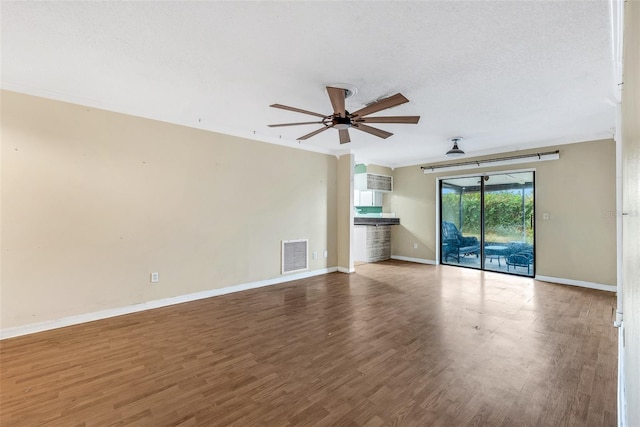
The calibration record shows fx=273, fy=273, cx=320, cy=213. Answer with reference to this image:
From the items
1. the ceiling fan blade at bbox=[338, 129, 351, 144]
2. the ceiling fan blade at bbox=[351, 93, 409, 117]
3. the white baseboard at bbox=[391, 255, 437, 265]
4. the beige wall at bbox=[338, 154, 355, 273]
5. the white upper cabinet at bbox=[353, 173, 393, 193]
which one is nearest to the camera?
the ceiling fan blade at bbox=[351, 93, 409, 117]

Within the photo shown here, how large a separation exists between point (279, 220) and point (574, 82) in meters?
4.14

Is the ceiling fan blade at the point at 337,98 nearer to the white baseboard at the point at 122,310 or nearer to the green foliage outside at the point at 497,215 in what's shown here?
the white baseboard at the point at 122,310

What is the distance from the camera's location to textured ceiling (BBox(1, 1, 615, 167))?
5.81 ft

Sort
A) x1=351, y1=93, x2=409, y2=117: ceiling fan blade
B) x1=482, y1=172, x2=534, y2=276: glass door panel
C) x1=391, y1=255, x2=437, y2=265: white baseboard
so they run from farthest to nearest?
x1=391, y1=255, x2=437, y2=265: white baseboard
x1=482, y1=172, x2=534, y2=276: glass door panel
x1=351, y1=93, x2=409, y2=117: ceiling fan blade

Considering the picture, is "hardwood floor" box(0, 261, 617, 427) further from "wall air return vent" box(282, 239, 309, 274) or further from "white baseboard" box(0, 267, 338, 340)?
"wall air return vent" box(282, 239, 309, 274)

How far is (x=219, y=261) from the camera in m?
4.15

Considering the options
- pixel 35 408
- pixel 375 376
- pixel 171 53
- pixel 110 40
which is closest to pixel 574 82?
pixel 375 376

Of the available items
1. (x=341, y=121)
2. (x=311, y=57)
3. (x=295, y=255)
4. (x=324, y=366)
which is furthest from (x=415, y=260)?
(x=311, y=57)

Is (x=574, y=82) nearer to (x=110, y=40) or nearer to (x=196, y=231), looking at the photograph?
(x=110, y=40)

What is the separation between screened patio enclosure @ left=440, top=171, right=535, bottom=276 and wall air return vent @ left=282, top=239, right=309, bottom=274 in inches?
138

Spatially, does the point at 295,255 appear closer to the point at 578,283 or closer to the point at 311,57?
the point at 311,57

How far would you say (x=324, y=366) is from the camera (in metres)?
2.24

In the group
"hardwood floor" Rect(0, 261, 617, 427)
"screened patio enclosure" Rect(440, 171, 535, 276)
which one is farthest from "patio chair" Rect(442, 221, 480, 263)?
"hardwood floor" Rect(0, 261, 617, 427)

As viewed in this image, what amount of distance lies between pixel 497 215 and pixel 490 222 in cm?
20
